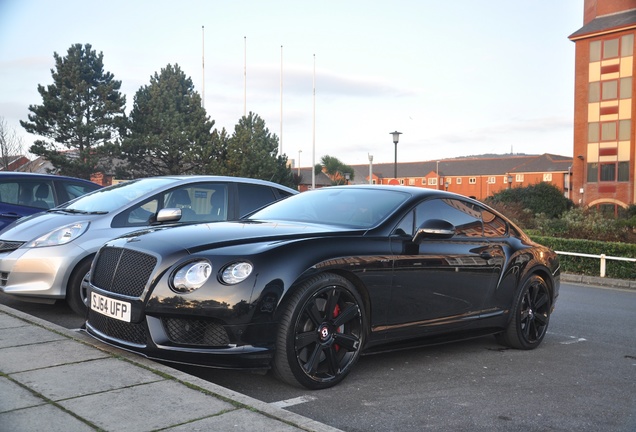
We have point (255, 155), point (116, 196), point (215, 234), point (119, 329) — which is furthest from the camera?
point (255, 155)

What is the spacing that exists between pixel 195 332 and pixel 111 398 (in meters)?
0.74

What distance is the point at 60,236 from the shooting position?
22.3 ft

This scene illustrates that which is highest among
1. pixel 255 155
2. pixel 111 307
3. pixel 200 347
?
pixel 255 155

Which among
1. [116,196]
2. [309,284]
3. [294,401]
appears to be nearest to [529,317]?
[309,284]

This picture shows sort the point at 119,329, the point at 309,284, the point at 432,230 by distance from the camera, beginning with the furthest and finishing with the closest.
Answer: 1. the point at 432,230
2. the point at 119,329
3. the point at 309,284

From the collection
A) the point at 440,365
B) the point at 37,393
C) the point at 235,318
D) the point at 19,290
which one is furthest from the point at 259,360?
the point at 19,290

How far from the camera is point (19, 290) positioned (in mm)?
6645

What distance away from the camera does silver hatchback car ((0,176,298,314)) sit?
6.62 metres

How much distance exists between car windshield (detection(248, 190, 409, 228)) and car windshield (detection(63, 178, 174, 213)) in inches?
73.0

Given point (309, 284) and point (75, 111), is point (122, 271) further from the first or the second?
point (75, 111)

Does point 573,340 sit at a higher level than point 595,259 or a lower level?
lower

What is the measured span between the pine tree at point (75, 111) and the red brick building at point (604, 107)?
37.0 metres

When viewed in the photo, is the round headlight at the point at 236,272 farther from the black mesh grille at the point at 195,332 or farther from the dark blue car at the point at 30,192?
the dark blue car at the point at 30,192

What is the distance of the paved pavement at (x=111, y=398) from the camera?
10.9ft
